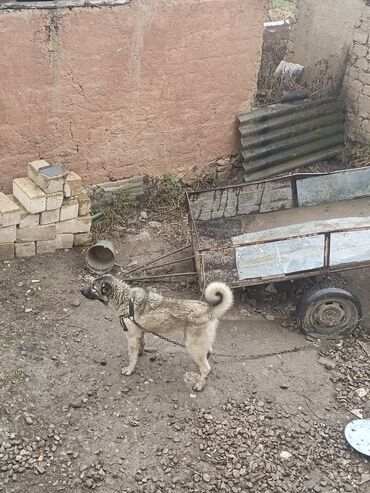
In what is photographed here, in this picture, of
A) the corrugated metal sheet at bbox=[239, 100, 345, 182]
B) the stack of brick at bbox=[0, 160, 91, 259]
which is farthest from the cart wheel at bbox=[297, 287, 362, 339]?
the corrugated metal sheet at bbox=[239, 100, 345, 182]

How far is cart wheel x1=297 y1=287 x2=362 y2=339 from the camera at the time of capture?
6926 mm

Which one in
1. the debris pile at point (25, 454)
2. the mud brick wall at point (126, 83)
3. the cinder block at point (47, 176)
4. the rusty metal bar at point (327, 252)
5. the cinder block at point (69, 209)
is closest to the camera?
the debris pile at point (25, 454)

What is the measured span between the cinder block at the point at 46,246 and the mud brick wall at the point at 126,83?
36.4 inches

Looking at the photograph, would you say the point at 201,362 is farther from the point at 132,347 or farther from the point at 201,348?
the point at 132,347

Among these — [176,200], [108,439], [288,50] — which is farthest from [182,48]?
[108,439]

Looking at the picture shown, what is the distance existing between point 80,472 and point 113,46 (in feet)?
17.7

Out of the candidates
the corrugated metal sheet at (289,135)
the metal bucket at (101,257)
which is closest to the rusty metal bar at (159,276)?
the metal bucket at (101,257)

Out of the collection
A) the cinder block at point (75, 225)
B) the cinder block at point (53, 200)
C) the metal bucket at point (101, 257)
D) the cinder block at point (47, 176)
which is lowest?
the metal bucket at point (101, 257)

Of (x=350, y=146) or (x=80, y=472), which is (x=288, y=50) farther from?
(x=80, y=472)

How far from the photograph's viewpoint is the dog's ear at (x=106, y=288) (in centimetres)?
608

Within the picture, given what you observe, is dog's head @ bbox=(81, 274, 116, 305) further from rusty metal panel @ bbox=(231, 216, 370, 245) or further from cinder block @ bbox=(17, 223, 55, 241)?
rusty metal panel @ bbox=(231, 216, 370, 245)

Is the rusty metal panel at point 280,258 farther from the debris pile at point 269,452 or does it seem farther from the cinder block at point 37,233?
the cinder block at point 37,233

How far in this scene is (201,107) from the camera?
Answer: 9.28 meters

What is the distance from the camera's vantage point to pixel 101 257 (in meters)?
8.01
